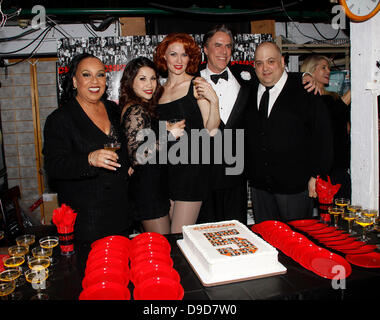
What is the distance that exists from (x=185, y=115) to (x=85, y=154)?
966mm

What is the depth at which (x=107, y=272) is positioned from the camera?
1479 mm

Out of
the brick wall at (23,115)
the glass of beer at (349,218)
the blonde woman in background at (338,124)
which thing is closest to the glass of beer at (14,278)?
the glass of beer at (349,218)

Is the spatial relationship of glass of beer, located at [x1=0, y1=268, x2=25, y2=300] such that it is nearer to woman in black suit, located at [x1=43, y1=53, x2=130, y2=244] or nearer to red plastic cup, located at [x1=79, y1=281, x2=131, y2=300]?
red plastic cup, located at [x1=79, y1=281, x2=131, y2=300]

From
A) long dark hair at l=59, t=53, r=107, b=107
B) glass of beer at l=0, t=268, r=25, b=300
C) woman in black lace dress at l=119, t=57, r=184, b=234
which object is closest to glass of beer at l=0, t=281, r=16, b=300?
glass of beer at l=0, t=268, r=25, b=300

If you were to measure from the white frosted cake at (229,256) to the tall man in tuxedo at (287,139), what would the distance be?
1.20 m

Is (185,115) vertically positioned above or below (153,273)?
above

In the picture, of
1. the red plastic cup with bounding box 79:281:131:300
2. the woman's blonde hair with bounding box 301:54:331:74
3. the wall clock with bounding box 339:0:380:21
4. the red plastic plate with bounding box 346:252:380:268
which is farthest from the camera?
the woman's blonde hair with bounding box 301:54:331:74

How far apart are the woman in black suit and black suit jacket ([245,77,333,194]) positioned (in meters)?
1.27

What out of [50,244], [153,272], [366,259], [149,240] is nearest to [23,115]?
[50,244]

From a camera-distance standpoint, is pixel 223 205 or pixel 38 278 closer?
pixel 38 278

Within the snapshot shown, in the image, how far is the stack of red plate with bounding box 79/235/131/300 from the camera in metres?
1.36

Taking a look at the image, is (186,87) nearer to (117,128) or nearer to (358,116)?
(117,128)

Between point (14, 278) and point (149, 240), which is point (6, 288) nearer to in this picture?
point (14, 278)
